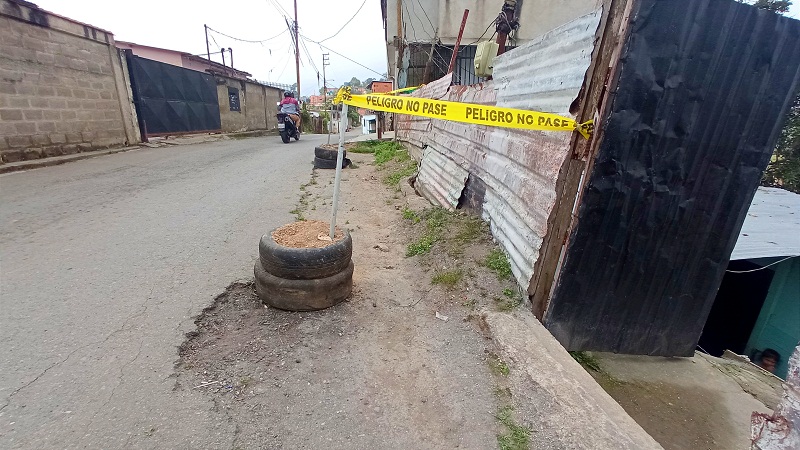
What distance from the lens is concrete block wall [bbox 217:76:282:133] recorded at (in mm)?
17266

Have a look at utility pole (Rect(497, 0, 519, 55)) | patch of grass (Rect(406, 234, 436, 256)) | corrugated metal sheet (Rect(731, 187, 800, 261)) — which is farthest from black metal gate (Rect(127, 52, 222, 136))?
corrugated metal sheet (Rect(731, 187, 800, 261))

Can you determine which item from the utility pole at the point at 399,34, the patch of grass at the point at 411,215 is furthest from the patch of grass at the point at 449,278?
the utility pole at the point at 399,34

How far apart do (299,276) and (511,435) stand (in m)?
1.83

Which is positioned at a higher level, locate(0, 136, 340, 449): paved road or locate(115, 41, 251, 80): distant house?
locate(115, 41, 251, 80): distant house

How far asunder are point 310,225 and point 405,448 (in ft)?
7.10

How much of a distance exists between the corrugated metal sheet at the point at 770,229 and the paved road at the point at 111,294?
16.8 ft

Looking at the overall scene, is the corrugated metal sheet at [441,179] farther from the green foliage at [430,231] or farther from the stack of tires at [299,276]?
the stack of tires at [299,276]

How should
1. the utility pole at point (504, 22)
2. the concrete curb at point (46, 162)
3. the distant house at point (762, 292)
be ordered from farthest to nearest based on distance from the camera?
the concrete curb at point (46, 162), the utility pole at point (504, 22), the distant house at point (762, 292)

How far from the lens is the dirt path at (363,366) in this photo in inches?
73.5

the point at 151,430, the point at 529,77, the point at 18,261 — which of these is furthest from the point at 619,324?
the point at 18,261

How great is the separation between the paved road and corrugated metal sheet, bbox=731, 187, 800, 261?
511 centimetres

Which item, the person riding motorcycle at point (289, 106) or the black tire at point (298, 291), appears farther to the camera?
the person riding motorcycle at point (289, 106)

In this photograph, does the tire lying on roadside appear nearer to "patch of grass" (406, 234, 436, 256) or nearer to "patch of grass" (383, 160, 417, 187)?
"patch of grass" (383, 160, 417, 187)

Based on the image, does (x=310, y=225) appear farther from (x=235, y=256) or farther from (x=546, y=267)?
(x=546, y=267)
